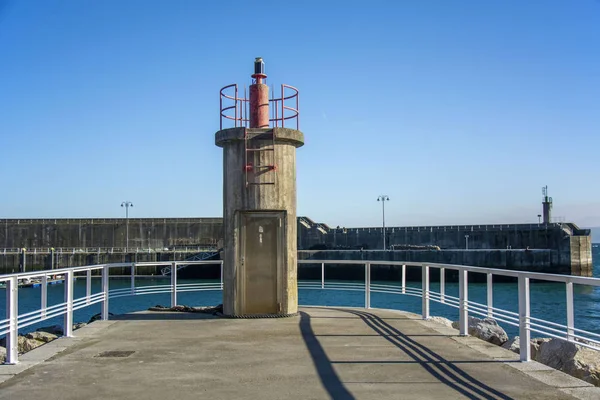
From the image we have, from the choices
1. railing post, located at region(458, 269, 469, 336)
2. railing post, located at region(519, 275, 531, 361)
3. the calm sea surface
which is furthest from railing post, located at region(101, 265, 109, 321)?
A: the calm sea surface

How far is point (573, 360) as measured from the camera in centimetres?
979

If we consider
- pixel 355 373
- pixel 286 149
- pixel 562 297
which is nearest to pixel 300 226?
pixel 562 297

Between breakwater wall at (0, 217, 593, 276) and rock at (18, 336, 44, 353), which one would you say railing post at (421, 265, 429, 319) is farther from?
breakwater wall at (0, 217, 593, 276)

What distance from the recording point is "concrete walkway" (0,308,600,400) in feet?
20.1

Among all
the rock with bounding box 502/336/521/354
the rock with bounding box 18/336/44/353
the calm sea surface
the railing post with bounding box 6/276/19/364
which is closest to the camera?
the railing post with bounding box 6/276/19/364

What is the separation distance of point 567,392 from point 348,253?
5789 cm

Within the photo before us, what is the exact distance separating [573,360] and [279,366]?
16.8 feet

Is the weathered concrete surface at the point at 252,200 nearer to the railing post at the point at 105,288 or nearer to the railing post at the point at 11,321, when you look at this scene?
the railing post at the point at 105,288

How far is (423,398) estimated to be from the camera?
5812mm

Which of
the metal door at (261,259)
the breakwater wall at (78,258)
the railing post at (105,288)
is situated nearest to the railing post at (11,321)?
the railing post at (105,288)

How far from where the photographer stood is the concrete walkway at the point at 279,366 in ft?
20.1

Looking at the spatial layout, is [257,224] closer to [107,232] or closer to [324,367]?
[324,367]

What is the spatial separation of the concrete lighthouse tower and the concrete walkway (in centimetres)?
105

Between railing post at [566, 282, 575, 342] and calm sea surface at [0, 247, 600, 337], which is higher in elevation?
railing post at [566, 282, 575, 342]
